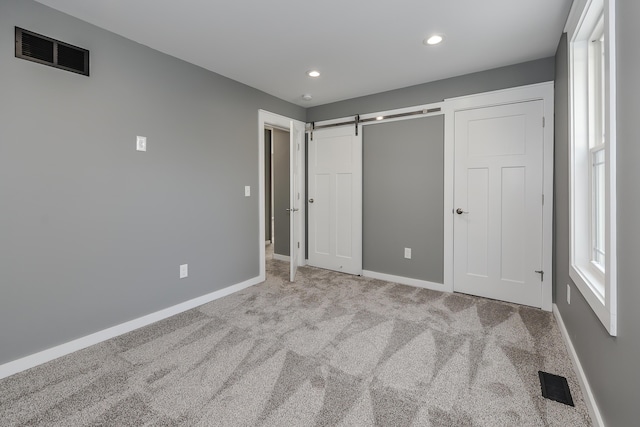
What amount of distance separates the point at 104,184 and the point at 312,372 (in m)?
2.13

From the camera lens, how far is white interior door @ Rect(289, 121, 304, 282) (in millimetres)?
3871

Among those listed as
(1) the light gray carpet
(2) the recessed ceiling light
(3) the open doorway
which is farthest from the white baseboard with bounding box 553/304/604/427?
(3) the open doorway

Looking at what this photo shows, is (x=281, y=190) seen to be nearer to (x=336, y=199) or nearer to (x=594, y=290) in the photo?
(x=336, y=199)

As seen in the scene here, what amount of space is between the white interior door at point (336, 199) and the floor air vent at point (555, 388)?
2.47 metres

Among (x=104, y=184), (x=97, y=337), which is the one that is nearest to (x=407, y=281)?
(x=97, y=337)

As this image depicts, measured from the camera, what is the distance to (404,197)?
379 cm

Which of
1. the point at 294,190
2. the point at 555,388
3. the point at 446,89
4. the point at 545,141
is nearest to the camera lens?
the point at 555,388

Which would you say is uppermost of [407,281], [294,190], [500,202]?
[294,190]

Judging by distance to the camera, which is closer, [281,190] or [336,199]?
[336,199]

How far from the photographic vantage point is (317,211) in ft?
14.9

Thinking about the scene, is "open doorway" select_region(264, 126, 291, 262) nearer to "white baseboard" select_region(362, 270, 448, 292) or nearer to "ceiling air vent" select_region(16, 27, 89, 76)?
"white baseboard" select_region(362, 270, 448, 292)

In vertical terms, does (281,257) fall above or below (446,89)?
below

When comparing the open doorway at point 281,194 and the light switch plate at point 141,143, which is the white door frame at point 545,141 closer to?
the open doorway at point 281,194

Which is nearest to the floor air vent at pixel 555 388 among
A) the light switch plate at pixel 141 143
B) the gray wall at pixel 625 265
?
the gray wall at pixel 625 265
